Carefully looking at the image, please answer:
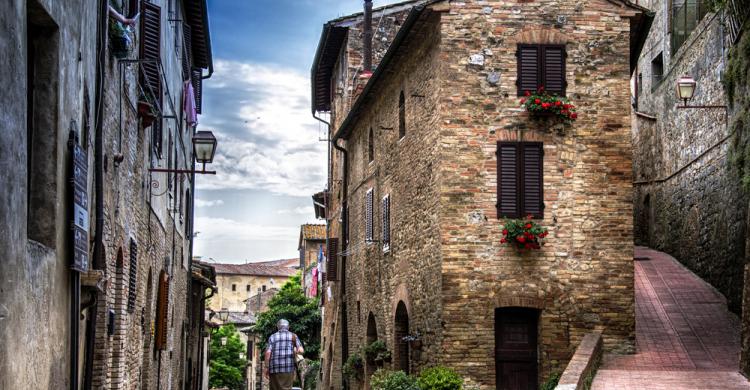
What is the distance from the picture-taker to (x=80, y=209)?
339 inches

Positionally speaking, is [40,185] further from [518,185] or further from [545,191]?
[545,191]

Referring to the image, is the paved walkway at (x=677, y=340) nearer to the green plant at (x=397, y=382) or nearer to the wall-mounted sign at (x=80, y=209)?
the green plant at (x=397, y=382)

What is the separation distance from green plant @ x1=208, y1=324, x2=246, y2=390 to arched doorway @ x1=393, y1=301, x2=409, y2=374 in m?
48.6

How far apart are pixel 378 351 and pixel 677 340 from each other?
688 centimetres

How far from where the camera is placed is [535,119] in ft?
60.1

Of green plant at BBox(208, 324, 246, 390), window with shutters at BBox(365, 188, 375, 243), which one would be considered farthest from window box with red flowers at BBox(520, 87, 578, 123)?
green plant at BBox(208, 324, 246, 390)

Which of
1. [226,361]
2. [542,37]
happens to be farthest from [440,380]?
[226,361]

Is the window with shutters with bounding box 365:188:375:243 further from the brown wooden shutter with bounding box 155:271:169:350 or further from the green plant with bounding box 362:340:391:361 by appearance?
the brown wooden shutter with bounding box 155:271:169:350

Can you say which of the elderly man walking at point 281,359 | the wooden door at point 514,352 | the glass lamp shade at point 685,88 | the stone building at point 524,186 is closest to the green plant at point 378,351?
the stone building at point 524,186

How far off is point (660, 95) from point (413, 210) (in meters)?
13.5

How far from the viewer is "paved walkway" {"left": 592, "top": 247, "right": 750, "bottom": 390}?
50.8 feet

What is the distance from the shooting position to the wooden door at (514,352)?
18.3 m

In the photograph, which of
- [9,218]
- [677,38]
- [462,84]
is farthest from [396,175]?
[9,218]

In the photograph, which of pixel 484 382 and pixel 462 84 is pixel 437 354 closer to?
pixel 484 382
